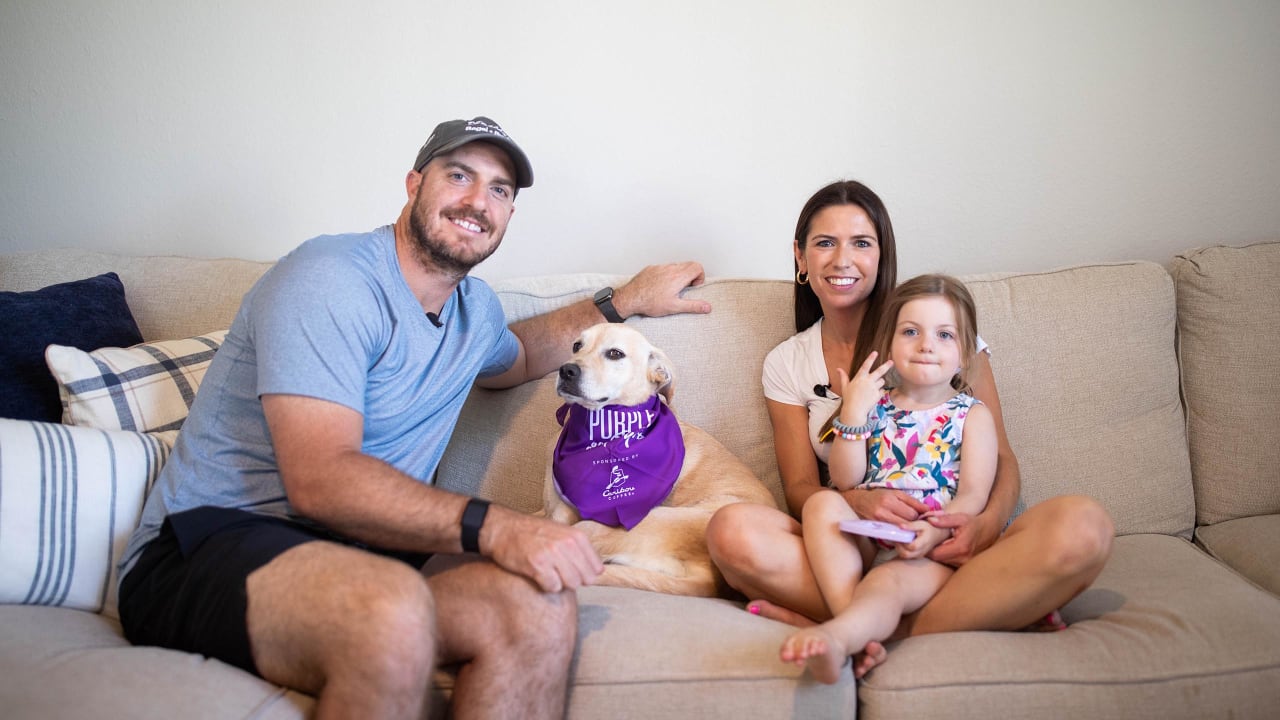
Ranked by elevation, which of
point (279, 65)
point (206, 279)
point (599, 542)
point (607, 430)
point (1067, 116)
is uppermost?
point (279, 65)

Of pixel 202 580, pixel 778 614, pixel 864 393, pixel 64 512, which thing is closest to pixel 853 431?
pixel 864 393

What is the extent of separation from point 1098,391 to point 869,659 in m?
1.15

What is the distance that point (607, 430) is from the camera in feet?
6.26

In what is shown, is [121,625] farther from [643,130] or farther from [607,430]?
[643,130]

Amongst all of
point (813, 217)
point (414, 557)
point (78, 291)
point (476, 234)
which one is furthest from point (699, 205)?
point (78, 291)

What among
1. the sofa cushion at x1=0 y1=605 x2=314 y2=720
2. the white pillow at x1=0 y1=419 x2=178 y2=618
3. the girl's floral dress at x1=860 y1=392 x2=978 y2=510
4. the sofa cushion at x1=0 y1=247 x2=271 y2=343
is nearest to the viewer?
the sofa cushion at x1=0 y1=605 x2=314 y2=720

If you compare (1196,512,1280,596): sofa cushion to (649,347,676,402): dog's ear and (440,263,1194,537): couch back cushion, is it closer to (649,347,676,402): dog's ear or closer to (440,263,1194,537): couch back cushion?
(440,263,1194,537): couch back cushion

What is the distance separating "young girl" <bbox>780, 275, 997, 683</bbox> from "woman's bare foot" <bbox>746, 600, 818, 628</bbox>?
0.08m

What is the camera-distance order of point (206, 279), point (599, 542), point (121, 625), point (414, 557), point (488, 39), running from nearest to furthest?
point (121, 625) < point (414, 557) < point (599, 542) < point (206, 279) < point (488, 39)

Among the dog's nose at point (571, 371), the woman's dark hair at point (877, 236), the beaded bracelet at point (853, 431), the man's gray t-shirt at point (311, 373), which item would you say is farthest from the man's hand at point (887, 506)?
the man's gray t-shirt at point (311, 373)

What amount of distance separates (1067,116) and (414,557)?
7.73 ft

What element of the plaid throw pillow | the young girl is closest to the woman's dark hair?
the young girl

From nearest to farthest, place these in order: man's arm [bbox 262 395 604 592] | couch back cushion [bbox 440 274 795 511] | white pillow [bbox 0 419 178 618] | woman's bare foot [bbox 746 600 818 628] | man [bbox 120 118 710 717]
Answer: man [bbox 120 118 710 717], man's arm [bbox 262 395 604 592], white pillow [bbox 0 419 178 618], woman's bare foot [bbox 746 600 818 628], couch back cushion [bbox 440 274 795 511]

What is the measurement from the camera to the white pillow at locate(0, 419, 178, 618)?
4.92 ft
